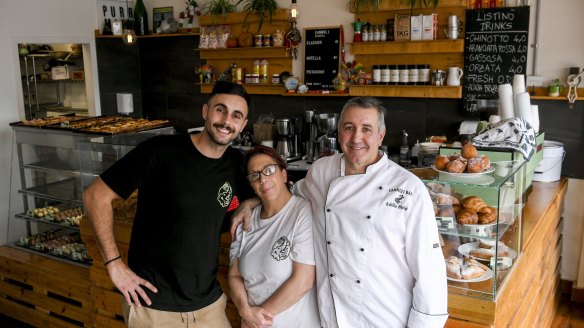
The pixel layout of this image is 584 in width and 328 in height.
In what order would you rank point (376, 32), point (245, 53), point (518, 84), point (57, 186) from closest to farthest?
point (518, 84)
point (57, 186)
point (376, 32)
point (245, 53)

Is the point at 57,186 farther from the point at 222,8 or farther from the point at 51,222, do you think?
the point at 222,8

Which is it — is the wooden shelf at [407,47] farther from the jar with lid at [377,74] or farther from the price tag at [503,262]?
the price tag at [503,262]

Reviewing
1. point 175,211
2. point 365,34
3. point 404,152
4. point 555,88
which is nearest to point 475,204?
point 175,211

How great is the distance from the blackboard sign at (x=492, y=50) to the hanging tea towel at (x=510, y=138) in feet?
6.64

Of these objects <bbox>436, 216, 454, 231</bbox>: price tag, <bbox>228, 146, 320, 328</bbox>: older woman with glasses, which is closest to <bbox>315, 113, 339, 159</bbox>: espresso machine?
<bbox>436, 216, 454, 231</bbox>: price tag

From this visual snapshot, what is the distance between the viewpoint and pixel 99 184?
89.7 inches

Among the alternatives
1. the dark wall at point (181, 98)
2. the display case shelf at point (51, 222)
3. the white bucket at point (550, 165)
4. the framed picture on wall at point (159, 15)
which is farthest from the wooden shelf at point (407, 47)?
the display case shelf at point (51, 222)

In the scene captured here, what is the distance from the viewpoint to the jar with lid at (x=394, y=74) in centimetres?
547

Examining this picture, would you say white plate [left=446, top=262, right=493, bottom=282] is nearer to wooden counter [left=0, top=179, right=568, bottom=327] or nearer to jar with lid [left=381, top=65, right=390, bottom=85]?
wooden counter [left=0, top=179, right=568, bottom=327]

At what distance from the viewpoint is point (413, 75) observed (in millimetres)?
5387

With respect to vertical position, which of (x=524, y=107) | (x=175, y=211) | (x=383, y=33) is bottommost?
(x=175, y=211)

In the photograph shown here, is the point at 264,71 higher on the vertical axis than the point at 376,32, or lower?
lower

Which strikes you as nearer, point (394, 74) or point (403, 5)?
point (403, 5)

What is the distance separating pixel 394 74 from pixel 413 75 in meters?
0.20
